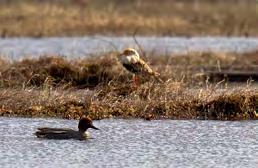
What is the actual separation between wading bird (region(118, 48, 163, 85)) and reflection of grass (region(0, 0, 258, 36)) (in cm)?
1270

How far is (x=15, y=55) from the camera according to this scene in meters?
22.2

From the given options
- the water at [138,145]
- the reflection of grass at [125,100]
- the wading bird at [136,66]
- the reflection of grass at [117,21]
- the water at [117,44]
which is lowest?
the water at [138,145]

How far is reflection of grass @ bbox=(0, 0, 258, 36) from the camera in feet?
96.0

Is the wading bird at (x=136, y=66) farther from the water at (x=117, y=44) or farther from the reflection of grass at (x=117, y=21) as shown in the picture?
the reflection of grass at (x=117, y=21)

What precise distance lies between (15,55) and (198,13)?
13.4m

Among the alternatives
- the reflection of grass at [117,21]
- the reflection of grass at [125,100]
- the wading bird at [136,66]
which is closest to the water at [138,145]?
the reflection of grass at [125,100]

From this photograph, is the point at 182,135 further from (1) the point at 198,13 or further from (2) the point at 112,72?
(1) the point at 198,13

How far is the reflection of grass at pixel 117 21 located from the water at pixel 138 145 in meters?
15.9

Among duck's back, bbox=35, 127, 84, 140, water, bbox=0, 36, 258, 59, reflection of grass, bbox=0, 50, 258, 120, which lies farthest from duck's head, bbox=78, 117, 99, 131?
water, bbox=0, 36, 258, 59

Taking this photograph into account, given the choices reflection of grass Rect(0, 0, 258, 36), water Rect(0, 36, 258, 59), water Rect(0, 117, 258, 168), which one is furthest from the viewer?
reflection of grass Rect(0, 0, 258, 36)

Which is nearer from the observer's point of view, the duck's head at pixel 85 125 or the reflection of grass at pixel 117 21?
the duck's head at pixel 85 125

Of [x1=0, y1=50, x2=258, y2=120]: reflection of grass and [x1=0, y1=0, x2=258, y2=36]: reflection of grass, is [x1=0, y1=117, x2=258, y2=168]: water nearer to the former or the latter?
[x1=0, y1=50, x2=258, y2=120]: reflection of grass

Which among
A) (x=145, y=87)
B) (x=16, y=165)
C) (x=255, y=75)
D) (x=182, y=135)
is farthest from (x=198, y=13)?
(x=16, y=165)

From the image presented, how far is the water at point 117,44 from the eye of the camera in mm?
23359
